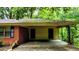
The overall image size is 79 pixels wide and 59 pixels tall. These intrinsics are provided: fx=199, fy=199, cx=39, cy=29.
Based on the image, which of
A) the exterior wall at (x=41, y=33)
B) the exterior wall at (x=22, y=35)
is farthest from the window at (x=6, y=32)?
the exterior wall at (x=41, y=33)

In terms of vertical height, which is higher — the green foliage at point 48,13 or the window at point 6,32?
the green foliage at point 48,13

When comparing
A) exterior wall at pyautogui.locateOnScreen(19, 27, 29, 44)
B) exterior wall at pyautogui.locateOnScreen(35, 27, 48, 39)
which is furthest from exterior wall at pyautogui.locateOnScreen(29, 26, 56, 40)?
exterior wall at pyautogui.locateOnScreen(19, 27, 29, 44)

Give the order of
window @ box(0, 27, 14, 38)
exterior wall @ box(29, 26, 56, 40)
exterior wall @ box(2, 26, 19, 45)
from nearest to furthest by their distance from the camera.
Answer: exterior wall @ box(2, 26, 19, 45) → window @ box(0, 27, 14, 38) → exterior wall @ box(29, 26, 56, 40)

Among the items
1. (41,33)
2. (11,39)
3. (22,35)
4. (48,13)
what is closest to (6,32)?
(11,39)

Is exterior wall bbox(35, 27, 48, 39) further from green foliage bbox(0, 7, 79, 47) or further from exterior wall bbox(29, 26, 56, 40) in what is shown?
green foliage bbox(0, 7, 79, 47)

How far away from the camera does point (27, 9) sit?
24.1 metres

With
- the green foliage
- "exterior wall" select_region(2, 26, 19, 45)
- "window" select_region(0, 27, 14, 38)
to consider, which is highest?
the green foliage

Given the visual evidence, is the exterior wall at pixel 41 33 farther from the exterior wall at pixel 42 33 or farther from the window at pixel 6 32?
the window at pixel 6 32

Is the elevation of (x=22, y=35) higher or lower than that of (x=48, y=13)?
lower

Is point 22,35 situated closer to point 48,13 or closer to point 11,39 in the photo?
point 11,39

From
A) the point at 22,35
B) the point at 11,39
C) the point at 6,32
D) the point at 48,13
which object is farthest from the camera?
the point at 48,13

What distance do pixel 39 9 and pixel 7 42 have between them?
11.6m
